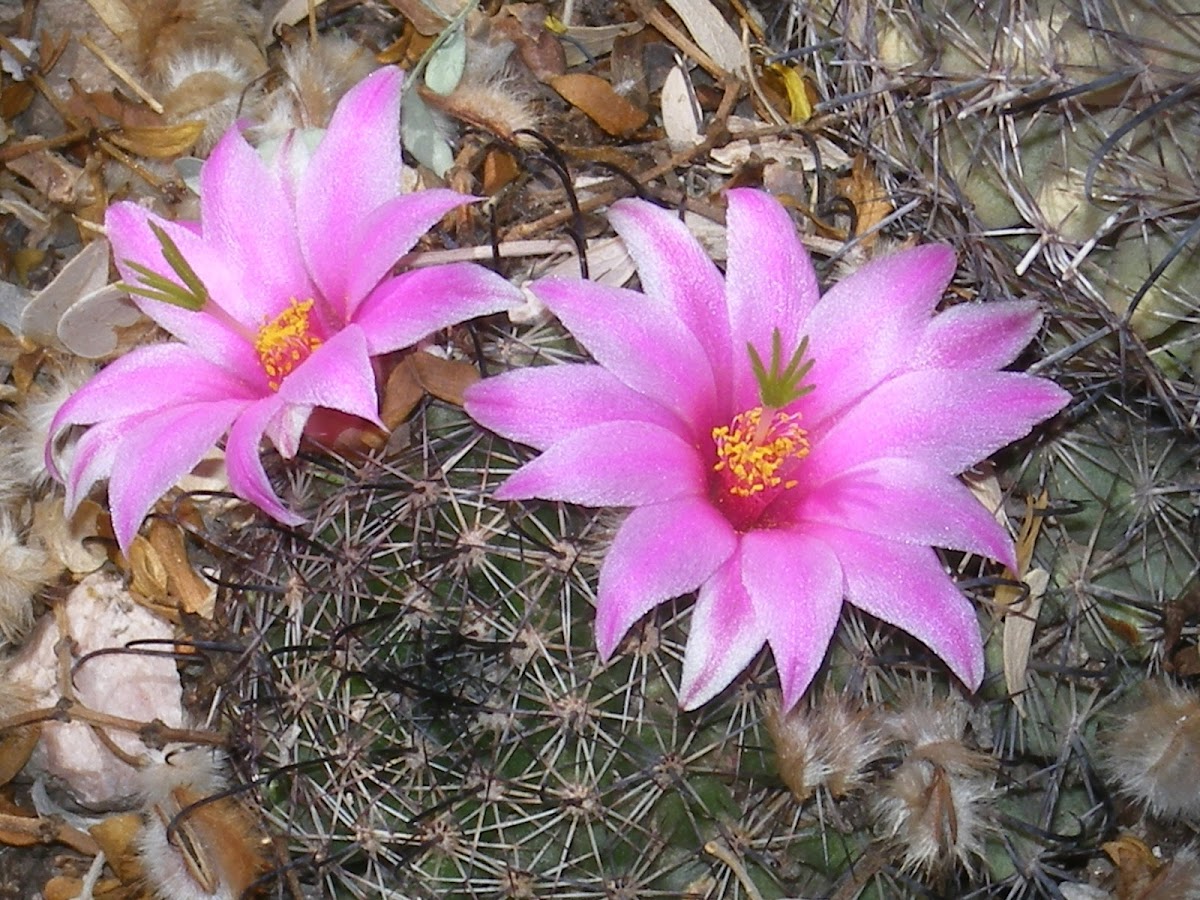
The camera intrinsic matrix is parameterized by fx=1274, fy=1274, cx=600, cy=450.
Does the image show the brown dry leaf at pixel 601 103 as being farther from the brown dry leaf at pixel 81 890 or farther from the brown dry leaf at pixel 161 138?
the brown dry leaf at pixel 81 890

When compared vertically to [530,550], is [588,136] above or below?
above

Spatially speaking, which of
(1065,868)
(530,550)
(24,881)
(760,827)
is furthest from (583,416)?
(24,881)

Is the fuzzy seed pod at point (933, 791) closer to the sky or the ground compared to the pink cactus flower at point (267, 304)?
closer to the ground

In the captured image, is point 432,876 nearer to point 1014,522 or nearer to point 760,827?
point 760,827

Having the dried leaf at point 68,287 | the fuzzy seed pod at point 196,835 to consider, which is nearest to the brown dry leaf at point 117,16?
the dried leaf at point 68,287

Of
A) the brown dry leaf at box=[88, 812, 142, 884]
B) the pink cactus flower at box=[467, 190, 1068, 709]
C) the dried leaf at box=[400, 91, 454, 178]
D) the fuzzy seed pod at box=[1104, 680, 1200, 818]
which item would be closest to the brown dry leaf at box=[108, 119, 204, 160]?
the dried leaf at box=[400, 91, 454, 178]

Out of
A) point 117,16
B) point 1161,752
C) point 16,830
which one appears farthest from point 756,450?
point 117,16

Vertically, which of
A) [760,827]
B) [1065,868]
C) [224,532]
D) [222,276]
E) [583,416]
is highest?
[222,276]
